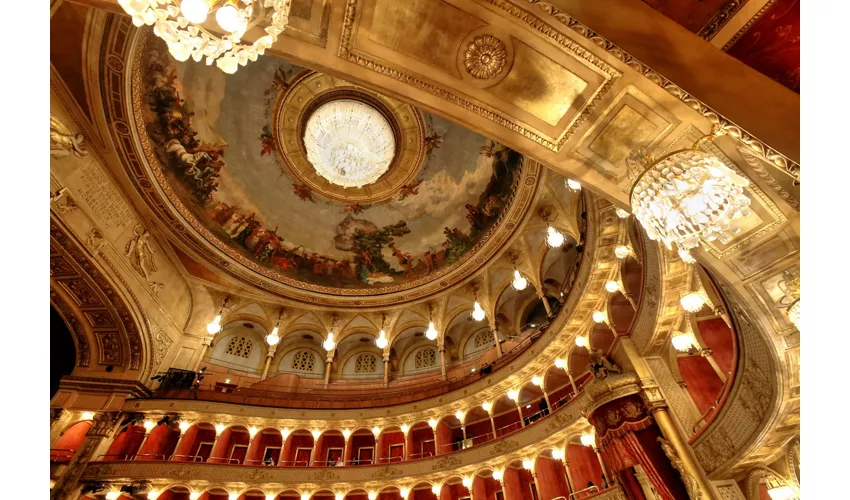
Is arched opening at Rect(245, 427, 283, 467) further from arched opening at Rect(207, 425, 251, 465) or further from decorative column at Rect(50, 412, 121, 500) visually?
decorative column at Rect(50, 412, 121, 500)

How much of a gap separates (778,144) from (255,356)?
22.4 metres

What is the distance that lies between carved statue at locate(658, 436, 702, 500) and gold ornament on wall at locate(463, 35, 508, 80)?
8996 millimetres

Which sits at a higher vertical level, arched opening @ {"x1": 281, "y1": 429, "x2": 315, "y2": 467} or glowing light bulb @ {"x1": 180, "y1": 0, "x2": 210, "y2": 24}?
arched opening @ {"x1": 281, "y1": 429, "x2": 315, "y2": 467}

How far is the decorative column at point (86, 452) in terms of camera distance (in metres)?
11.9

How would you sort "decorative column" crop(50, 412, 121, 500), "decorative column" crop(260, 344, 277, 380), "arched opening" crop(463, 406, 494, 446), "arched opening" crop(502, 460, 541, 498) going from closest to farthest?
"decorative column" crop(50, 412, 121, 500), "arched opening" crop(502, 460, 541, 498), "arched opening" crop(463, 406, 494, 446), "decorative column" crop(260, 344, 277, 380)

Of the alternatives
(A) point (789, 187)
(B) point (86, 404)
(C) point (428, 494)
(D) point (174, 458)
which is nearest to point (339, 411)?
(C) point (428, 494)

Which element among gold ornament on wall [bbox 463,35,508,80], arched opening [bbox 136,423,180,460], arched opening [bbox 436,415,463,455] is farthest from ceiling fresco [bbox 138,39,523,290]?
gold ornament on wall [bbox 463,35,508,80]

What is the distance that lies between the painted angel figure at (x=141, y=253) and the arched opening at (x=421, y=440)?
43.1ft

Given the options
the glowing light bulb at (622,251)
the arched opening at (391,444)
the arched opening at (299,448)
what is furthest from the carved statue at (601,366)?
the arched opening at (299,448)

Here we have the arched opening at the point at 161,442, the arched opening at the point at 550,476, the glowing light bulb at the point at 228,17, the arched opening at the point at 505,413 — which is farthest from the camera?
the arched opening at the point at 505,413

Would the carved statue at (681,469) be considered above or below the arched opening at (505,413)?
below

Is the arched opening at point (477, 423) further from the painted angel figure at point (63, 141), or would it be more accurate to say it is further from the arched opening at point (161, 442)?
the painted angel figure at point (63, 141)

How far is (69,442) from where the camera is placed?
1390cm

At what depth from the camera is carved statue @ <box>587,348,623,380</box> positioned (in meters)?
9.88
